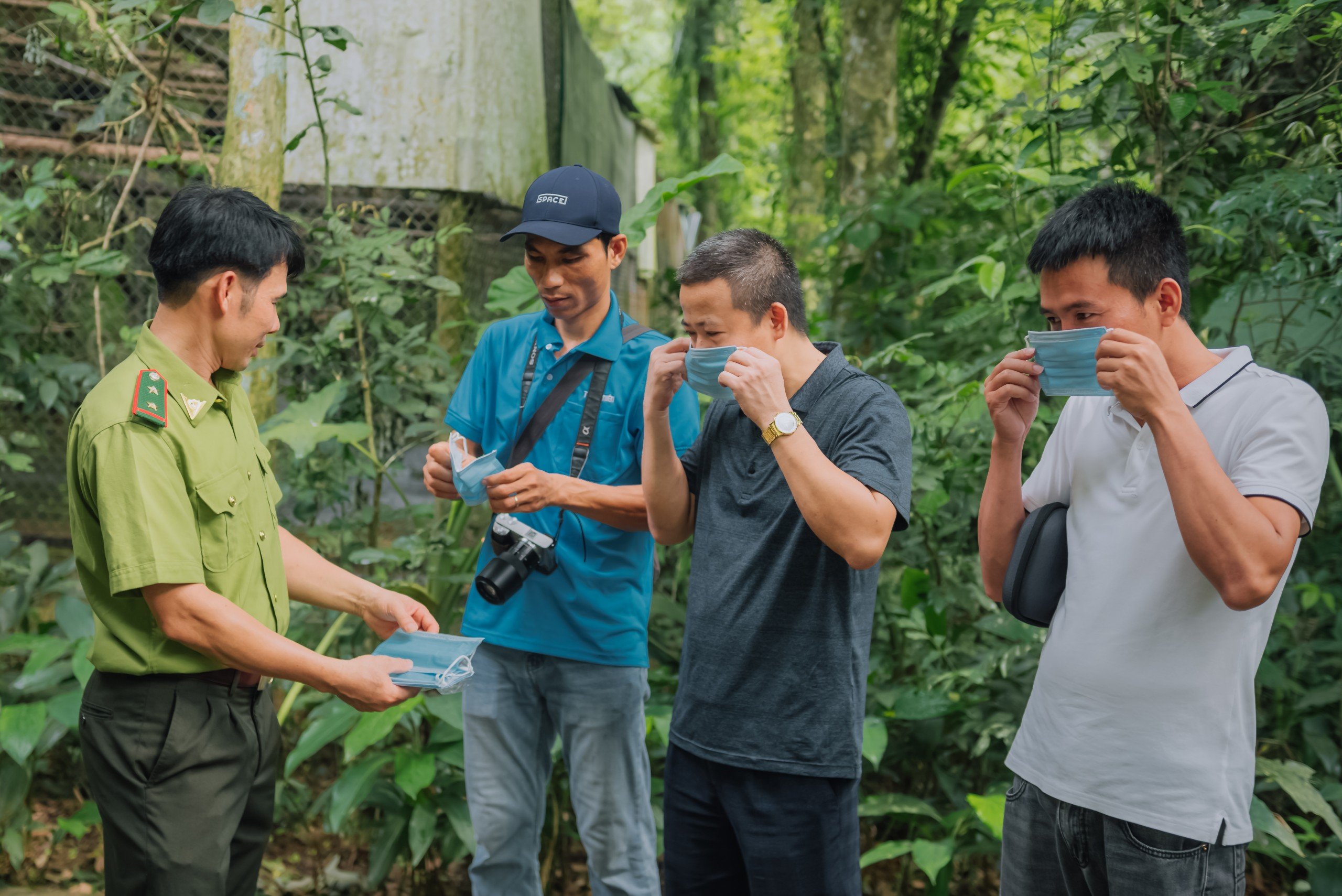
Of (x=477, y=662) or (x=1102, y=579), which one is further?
(x=477, y=662)

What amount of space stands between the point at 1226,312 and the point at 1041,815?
2.32 meters

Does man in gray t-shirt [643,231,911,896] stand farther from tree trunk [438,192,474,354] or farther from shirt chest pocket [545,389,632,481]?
tree trunk [438,192,474,354]

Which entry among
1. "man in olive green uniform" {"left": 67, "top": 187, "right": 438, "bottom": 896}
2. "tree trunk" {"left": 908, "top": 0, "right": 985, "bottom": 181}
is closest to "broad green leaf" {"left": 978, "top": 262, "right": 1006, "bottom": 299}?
"man in olive green uniform" {"left": 67, "top": 187, "right": 438, "bottom": 896}

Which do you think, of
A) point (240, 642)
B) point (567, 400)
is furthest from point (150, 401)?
point (567, 400)

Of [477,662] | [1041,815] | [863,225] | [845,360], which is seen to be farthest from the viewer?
[863,225]

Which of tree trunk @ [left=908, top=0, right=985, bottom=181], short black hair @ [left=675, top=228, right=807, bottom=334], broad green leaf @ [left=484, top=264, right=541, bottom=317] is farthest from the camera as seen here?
tree trunk @ [left=908, top=0, right=985, bottom=181]

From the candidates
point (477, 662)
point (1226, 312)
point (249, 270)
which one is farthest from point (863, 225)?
Result: point (249, 270)

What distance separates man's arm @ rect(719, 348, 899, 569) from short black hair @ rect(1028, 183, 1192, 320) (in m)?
Answer: 0.54

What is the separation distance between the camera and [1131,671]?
1.72m

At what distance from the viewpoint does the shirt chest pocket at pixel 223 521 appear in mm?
1957

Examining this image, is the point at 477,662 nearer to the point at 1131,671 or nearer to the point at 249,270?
the point at 249,270

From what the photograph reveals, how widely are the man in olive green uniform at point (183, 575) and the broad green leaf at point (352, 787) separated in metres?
1.06

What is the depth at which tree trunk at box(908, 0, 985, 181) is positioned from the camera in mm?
6242

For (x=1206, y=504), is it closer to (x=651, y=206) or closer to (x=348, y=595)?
(x=348, y=595)
